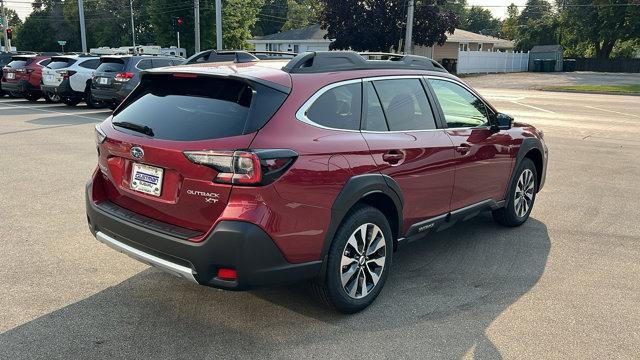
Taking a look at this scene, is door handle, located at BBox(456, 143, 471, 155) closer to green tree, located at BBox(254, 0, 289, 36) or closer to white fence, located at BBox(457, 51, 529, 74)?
white fence, located at BBox(457, 51, 529, 74)

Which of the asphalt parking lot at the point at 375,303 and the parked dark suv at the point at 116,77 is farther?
the parked dark suv at the point at 116,77

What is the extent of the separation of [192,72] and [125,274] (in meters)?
1.84

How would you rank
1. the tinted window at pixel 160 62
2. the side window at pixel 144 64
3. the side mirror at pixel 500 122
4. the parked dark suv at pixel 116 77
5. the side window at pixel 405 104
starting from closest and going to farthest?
the side window at pixel 405 104, the side mirror at pixel 500 122, the parked dark suv at pixel 116 77, the side window at pixel 144 64, the tinted window at pixel 160 62

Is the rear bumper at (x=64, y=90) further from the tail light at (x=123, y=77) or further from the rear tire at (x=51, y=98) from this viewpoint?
the tail light at (x=123, y=77)

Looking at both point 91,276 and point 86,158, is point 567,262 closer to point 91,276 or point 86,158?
point 91,276

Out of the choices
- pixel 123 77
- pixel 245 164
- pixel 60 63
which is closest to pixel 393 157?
pixel 245 164

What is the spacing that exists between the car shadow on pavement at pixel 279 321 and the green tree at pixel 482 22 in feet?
413

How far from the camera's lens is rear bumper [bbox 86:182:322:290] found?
313 cm

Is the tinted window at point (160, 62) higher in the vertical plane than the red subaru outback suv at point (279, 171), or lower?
higher

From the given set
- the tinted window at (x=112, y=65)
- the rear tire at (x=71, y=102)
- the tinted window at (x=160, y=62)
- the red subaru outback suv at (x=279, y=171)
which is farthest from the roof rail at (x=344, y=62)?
the rear tire at (x=71, y=102)

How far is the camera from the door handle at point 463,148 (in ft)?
15.2

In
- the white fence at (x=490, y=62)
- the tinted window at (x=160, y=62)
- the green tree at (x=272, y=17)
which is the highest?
the green tree at (x=272, y=17)

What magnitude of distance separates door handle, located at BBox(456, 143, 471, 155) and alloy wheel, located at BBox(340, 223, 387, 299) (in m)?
1.18

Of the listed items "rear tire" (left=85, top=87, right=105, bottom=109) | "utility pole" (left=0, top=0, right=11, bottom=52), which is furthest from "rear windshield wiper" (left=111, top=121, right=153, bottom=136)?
"utility pole" (left=0, top=0, right=11, bottom=52)
